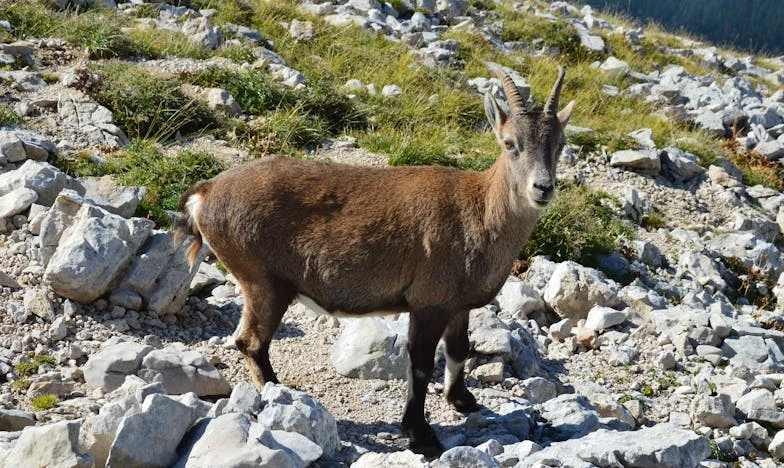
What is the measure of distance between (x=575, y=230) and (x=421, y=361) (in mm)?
5060

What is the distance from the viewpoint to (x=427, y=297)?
6773mm

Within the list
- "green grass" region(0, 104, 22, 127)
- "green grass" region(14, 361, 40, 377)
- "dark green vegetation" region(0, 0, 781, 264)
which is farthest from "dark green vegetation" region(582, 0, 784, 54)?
"green grass" region(14, 361, 40, 377)

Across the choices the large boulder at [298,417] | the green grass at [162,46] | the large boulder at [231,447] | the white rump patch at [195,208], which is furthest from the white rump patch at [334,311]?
the green grass at [162,46]

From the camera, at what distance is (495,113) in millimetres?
7395

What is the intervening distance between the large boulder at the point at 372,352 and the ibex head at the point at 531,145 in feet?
5.95

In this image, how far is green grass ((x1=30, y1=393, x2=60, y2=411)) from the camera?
615 centimetres

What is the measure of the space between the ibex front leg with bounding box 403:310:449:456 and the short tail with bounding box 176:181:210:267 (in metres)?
1.93

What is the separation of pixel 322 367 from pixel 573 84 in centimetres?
1284

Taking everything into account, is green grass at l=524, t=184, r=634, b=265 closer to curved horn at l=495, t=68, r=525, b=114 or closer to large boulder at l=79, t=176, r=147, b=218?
curved horn at l=495, t=68, r=525, b=114

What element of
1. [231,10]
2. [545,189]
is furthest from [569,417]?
[231,10]

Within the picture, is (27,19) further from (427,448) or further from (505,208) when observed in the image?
(427,448)

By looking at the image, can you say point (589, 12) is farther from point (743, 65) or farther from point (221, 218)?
point (221, 218)

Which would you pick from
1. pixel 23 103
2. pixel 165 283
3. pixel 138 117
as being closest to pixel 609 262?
pixel 165 283

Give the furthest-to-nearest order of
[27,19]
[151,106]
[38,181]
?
[27,19]
[151,106]
[38,181]
